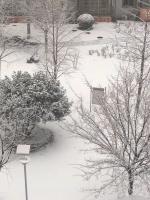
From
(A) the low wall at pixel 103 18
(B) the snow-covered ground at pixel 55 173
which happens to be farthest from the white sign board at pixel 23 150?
(A) the low wall at pixel 103 18

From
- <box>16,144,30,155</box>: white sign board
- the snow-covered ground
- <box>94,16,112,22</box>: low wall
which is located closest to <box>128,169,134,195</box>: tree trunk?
the snow-covered ground

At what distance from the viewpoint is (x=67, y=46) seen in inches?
1389

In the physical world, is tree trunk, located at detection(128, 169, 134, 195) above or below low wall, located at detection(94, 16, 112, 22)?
below

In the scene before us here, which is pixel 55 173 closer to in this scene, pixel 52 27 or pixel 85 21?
pixel 52 27

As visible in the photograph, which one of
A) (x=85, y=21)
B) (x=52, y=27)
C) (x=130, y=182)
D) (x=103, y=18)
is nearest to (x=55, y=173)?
(x=130, y=182)

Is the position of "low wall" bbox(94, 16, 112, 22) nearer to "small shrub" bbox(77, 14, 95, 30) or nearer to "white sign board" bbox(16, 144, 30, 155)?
"small shrub" bbox(77, 14, 95, 30)

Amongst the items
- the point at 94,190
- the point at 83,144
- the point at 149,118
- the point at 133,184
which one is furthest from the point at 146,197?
the point at 83,144

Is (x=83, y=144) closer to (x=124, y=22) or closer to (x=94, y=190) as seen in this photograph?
(x=94, y=190)

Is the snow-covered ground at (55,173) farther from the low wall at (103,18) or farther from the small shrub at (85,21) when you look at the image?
the low wall at (103,18)

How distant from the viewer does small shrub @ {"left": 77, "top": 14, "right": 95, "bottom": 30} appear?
128 feet

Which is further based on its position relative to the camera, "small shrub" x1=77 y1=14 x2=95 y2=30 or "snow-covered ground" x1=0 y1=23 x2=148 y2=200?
"small shrub" x1=77 y1=14 x2=95 y2=30

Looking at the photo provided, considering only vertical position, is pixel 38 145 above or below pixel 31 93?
below

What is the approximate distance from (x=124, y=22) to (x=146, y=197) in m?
24.6

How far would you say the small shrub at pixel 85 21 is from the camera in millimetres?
39125
